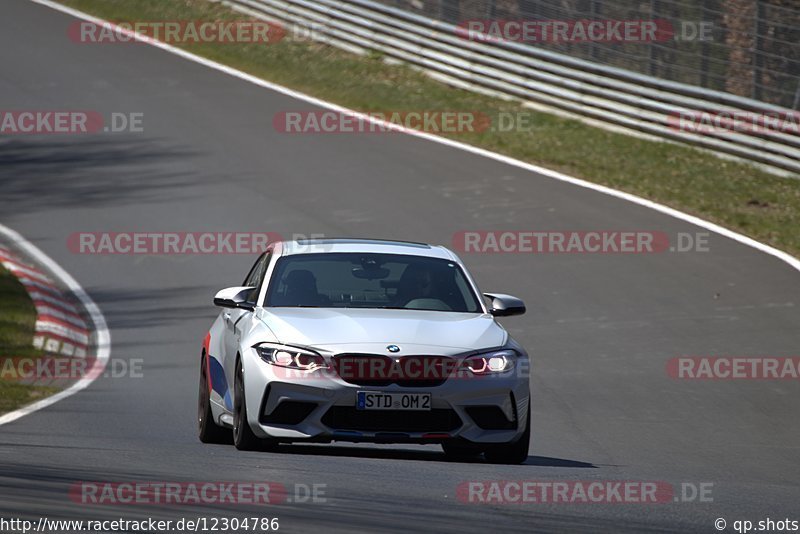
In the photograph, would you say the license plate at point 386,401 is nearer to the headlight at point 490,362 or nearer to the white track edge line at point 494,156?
the headlight at point 490,362

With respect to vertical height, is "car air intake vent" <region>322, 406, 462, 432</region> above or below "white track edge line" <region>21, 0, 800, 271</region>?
below

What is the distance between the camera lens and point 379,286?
10969 mm

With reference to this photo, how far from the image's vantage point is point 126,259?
69.8 ft

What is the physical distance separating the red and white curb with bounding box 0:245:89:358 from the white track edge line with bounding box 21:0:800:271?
8.98 meters

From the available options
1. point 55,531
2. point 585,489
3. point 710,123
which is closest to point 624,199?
point 710,123

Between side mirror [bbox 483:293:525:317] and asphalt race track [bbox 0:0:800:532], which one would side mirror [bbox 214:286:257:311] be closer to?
asphalt race track [bbox 0:0:800:532]

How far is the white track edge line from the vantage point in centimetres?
2173

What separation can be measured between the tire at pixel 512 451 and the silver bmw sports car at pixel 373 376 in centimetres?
1

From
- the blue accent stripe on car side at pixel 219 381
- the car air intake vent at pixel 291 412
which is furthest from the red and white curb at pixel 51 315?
the car air intake vent at pixel 291 412

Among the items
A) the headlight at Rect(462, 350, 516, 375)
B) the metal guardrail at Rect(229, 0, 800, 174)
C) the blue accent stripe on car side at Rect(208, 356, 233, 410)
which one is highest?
the metal guardrail at Rect(229, 0, 800, 174)

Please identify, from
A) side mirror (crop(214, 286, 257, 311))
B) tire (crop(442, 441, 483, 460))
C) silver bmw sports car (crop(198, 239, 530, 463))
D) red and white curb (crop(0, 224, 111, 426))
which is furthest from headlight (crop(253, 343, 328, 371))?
red and white curb (crop(0, 224, 111, 426))

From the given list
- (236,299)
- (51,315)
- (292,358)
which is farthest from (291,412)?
(51,315)

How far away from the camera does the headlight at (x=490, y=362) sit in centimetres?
959

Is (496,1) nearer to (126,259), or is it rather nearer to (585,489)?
(126,259)
